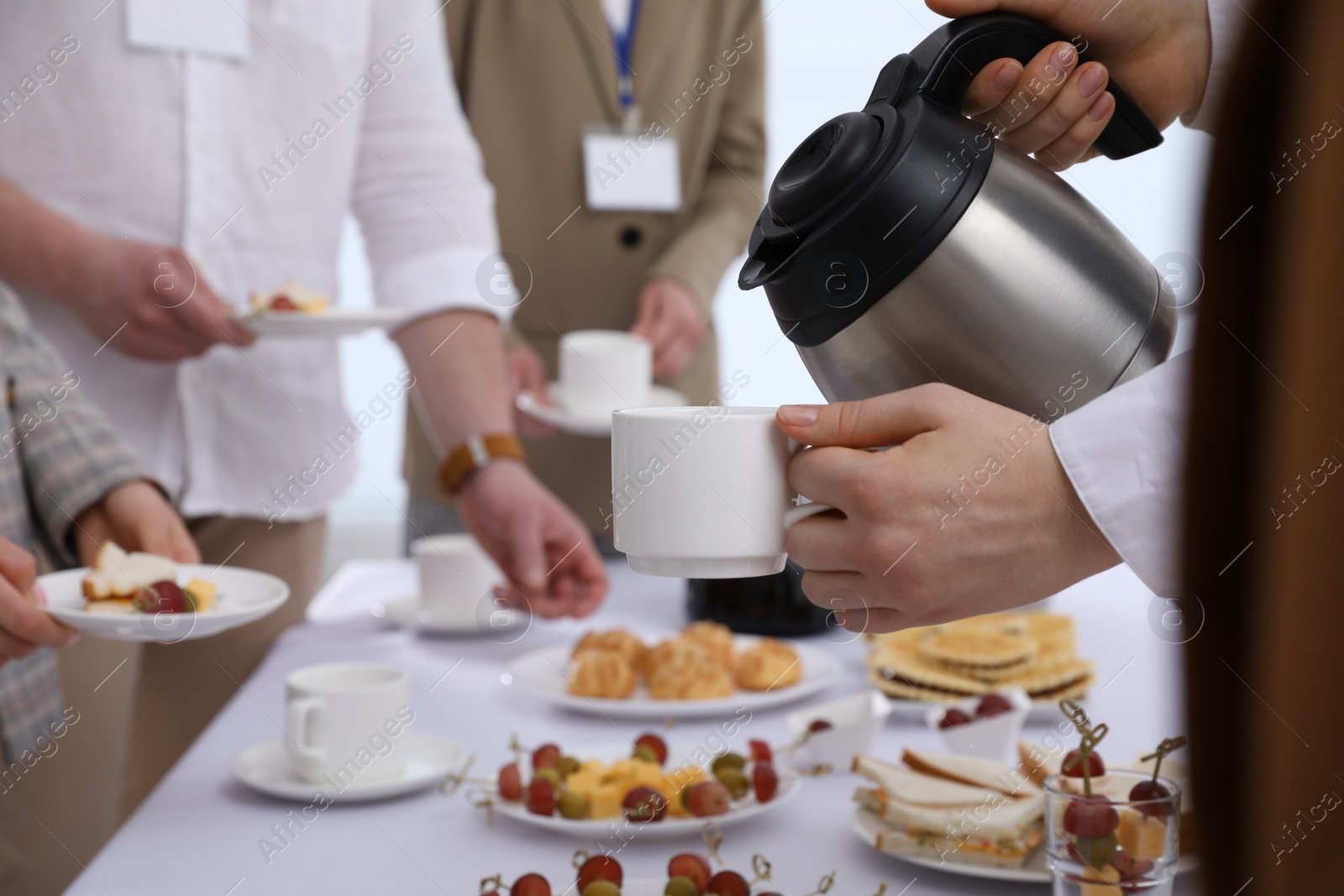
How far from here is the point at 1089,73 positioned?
0.70 meters

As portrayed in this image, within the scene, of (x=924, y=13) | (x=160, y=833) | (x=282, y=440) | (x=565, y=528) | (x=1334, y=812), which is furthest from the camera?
(x=924, y=13)

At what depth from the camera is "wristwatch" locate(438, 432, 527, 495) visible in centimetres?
141

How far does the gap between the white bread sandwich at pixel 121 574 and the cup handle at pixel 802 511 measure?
1.70 ft

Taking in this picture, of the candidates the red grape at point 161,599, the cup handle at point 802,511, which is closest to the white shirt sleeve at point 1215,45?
the cup handle at point 802,511

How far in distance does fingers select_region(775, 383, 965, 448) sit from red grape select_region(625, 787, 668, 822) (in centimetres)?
30

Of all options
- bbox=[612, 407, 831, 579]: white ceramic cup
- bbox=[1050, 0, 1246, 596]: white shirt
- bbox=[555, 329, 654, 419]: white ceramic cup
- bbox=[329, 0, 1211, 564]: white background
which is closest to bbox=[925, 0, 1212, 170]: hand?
bbox=[1050, 0, 1246, 596]: white shirt

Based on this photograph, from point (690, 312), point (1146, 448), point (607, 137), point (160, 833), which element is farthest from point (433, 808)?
point (607, 137)

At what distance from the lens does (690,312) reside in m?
2.04

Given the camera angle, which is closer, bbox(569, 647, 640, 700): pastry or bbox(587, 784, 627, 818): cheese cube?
bbox(587, 784, 627, 818): cheese cube

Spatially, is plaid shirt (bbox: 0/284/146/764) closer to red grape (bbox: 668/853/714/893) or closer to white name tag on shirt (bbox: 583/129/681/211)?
red grape (bbox: 668/853/714/893)

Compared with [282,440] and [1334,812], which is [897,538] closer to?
[1334,812]

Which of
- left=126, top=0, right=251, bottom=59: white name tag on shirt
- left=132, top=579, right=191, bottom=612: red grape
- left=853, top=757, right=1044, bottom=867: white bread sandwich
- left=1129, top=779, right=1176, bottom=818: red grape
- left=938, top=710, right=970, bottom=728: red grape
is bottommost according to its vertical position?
left=938, top=710, right=970, bottom=728: red grape

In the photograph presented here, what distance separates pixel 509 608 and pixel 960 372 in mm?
853

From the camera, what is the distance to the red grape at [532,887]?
0.63m
